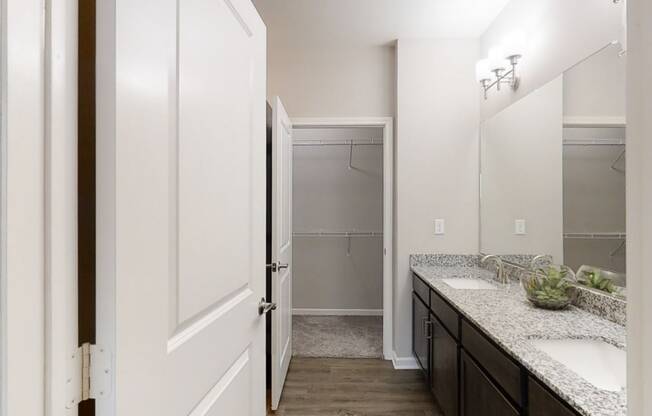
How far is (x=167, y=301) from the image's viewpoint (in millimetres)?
715

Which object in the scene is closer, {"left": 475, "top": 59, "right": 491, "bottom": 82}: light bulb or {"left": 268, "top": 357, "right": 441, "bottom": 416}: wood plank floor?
{"left": 268, "top": 357, "right": 441, "bottom": 416}: wood plank floor

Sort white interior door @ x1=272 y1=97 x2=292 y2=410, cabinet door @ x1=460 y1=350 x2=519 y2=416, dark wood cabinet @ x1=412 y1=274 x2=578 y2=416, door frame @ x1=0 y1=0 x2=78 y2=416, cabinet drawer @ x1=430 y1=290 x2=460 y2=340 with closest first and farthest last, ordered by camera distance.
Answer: door frame @ x1=0 y1=0 x2=78 y2=416, dark wood cabinet @ x1=412 y1=274 x2=578 y2=416, cabinet door @ x1=460 y1=350 x2=519 y2=416, cabinet drawer @ x1=430 y1=290 x2=460 y2=340, white interior door @ x1=272 y1=97 x2=292 y2=410

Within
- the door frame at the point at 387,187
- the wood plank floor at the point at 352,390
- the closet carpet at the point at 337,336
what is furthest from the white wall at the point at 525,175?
the closet carpet at the point at 337,336

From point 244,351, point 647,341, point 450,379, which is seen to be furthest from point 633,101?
point 450,379

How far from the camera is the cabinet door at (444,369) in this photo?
70.9 inches

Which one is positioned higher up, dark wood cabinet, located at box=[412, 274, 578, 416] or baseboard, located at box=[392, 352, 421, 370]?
dark wood cabinet, located at box=[412, 274, 578, 416]

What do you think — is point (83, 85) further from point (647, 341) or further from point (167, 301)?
point (647, 341)

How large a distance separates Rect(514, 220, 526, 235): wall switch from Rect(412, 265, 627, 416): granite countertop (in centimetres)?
34

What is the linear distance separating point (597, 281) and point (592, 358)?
1.64ft

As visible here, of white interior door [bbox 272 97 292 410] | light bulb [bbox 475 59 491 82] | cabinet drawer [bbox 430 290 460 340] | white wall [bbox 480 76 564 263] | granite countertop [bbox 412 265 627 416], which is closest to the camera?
granite countertop [bbox 412 265 627 416]

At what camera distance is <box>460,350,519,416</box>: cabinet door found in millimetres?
1251

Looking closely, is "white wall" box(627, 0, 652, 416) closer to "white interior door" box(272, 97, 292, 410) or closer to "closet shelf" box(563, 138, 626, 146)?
"closet shelf" box(563, 138, 626, 146)

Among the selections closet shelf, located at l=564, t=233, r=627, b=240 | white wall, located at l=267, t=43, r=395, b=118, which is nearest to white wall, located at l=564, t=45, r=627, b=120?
closet shelf, located at l=564, t=233, r=627, b=240

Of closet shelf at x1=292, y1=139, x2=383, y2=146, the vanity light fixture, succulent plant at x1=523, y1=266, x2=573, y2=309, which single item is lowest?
succulent plant at x1=523, y1=266, x2=573, y2=309
